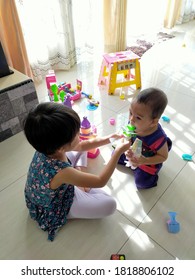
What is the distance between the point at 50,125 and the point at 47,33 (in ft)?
5.18

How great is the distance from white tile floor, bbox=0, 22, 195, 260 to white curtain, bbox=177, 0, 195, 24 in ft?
7.95

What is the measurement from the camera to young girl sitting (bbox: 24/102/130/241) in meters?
0.65

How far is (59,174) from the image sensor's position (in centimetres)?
75

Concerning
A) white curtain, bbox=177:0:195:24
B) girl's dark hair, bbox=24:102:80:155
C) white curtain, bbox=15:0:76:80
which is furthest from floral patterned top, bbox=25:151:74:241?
white curtain, bbox=177:0:195:24

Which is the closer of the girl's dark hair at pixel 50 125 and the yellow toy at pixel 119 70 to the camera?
the girl's dark hair at pixel 50 125

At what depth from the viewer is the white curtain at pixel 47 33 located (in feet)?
5.63

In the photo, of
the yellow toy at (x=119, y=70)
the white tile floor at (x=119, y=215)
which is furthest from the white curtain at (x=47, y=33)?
the white tile floor at (x=119, y=215)

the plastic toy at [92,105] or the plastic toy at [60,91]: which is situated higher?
the plastic toy at [60,91]

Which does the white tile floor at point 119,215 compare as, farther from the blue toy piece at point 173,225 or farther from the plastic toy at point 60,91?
the plastic toy at point 60,91

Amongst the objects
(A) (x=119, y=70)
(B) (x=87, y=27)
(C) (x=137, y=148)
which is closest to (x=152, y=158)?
(C) (x=137, y=148)

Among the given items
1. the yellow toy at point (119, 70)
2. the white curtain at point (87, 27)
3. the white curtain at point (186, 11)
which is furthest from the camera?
the white curtain at point (186, 11)

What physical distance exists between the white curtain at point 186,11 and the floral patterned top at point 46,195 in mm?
3451

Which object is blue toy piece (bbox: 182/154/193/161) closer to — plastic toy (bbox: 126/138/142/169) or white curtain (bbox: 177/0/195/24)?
plastic toy (bbox: 126/138/142/169)

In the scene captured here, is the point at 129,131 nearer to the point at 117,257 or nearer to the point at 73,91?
the point at 117,257
